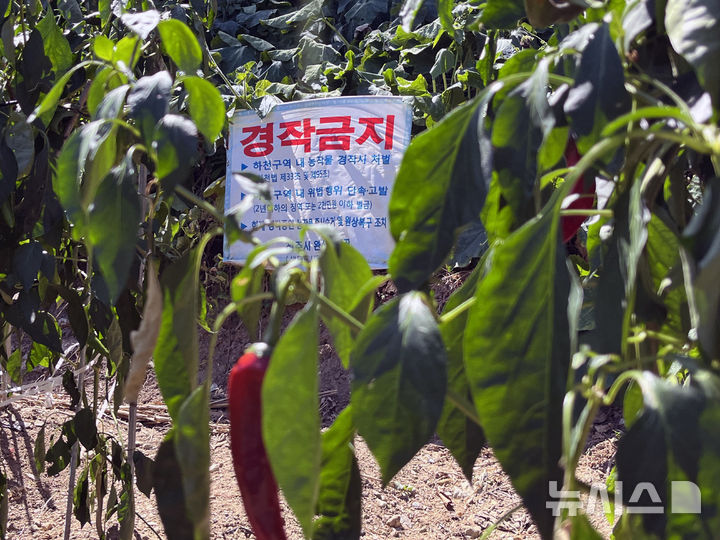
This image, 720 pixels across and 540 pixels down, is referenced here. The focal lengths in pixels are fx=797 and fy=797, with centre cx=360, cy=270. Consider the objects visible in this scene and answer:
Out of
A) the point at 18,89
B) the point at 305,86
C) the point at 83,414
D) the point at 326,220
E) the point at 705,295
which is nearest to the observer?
the point at 705,295

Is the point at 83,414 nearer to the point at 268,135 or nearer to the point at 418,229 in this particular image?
the point at 418,229

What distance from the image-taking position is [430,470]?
219cm

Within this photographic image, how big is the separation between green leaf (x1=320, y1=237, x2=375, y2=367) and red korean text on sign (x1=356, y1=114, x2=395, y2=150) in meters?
1.85

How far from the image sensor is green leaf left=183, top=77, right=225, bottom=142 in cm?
45

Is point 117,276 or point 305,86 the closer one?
point 117,276

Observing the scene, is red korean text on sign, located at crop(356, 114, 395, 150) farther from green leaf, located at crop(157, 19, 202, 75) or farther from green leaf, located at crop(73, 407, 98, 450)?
green leaf, located at crop(157, 19, 202, 75)

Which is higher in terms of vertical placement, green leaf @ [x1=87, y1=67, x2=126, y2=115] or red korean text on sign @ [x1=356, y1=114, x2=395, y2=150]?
red korean text on sign @ [x1=356, y1=114, x2=395, y2=150]

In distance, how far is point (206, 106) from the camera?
18.1 inches

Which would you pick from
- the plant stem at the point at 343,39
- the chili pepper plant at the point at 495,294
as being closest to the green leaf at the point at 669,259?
the chili pepper plant at the point at 495,294

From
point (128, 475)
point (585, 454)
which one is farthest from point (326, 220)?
point (128, 475)

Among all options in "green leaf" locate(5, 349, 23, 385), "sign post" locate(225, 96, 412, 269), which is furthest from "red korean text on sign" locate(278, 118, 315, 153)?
"green leaf" locate(5, 349, 23, 385)

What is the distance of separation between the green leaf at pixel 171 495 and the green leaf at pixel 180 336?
1.0 inches

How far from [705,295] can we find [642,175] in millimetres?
104

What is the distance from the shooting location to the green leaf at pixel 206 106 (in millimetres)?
452
